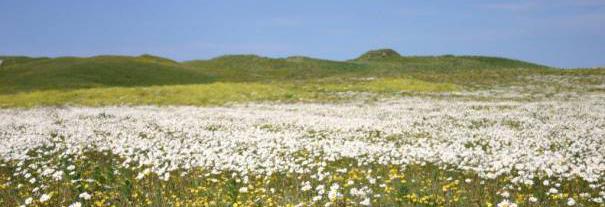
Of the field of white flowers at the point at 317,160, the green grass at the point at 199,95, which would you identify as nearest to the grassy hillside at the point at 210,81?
the green grass at the point at 199,95

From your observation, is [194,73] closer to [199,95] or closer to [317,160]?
[199,95]

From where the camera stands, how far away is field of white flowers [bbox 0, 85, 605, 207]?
9.78 m

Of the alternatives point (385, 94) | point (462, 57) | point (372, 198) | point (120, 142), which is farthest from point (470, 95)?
point (462, 57)

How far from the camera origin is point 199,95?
48.4 metres

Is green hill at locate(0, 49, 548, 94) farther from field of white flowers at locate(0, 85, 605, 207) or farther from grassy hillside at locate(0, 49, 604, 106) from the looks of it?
field of white flowers at locate(0, 85, 605, 207)

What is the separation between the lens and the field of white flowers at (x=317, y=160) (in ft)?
32.1

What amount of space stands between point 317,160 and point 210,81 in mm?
70576

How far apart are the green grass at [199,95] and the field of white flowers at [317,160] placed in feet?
47.4

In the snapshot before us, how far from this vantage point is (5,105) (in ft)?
149

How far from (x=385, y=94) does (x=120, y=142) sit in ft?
112

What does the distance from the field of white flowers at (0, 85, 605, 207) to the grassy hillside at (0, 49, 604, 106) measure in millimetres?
17648

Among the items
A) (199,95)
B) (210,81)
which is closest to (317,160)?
(199,95)

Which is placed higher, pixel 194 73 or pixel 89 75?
pixel 89 75

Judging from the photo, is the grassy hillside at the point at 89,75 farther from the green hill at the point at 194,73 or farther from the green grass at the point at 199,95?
the green grass at the point at 199,95
